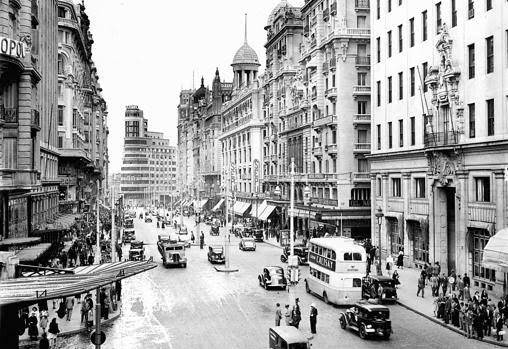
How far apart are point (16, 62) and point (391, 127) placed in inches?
1243

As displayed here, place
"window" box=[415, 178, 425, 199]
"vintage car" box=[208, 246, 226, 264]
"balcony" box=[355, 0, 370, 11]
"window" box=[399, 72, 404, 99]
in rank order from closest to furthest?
"window" box=[415, 178, 425, 199], "window" box=[399, 72, 404, 99], "vintage car" box=[208, 246, 226, 264], "balcony" box=[355, 0, 370, 11]

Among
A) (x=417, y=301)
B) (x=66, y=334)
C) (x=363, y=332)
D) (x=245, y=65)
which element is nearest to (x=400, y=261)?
(x=417, y=301)

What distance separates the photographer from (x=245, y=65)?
435 ft

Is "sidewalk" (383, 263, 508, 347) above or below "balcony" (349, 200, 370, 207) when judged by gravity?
below

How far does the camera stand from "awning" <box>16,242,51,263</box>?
28.8 meters

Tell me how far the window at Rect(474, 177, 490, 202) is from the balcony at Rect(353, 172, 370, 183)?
26.2 metres

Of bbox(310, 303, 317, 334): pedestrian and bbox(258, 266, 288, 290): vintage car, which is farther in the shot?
bbox(258, 266, 288, 290): vintage car

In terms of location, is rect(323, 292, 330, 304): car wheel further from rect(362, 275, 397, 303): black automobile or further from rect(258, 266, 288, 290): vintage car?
rect(258, 266, 288, 290): vintage car

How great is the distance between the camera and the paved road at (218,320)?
25.4 metres

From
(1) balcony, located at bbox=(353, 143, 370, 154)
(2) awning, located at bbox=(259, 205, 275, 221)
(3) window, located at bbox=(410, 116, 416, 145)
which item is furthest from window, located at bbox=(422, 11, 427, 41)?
(2) awning, located at bbox=(259, 205, 275, 221)

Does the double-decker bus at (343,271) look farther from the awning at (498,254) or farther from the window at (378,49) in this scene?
the window at (378,49)

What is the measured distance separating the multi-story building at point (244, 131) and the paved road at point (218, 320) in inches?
2057

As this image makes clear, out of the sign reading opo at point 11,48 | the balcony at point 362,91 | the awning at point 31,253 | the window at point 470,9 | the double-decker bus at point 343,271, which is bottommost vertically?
the double-decker bus at point 343,271

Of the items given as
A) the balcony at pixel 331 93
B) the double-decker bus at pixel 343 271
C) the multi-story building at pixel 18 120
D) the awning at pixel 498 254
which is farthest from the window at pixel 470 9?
the multi-story building at pixel 18 120
